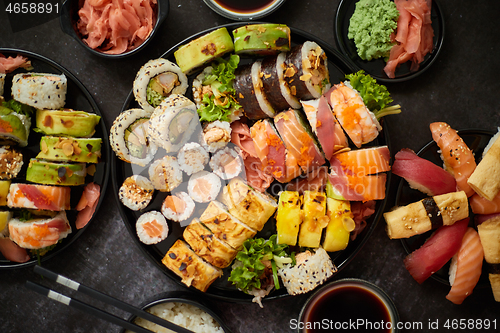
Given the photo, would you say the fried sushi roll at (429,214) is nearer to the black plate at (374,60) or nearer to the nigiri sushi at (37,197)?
the black plate at (374,60)

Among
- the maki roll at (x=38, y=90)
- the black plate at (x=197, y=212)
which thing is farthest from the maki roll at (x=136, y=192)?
the maki roll at (x=38, y=90)

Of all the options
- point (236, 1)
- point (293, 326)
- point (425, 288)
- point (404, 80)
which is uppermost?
point (236, 1)

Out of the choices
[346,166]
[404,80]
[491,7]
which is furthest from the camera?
[491,7]

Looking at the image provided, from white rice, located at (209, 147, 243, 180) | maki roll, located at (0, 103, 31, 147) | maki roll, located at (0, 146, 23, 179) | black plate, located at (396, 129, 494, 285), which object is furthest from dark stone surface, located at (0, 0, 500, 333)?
white rice, located at (209, 147, 243, 180)

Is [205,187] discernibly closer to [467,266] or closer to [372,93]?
[372,93]

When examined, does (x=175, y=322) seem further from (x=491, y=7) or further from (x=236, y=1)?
(x=491, y=7)

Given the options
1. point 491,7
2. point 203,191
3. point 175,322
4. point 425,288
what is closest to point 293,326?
point 175,322

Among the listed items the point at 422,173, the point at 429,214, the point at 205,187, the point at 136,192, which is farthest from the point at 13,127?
the point at 429,214
